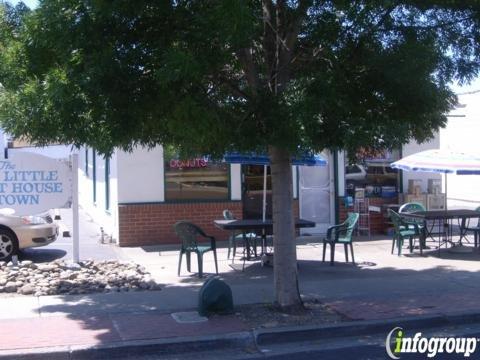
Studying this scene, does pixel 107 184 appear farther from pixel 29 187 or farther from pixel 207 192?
pixel 29 187

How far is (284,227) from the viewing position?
7.86m

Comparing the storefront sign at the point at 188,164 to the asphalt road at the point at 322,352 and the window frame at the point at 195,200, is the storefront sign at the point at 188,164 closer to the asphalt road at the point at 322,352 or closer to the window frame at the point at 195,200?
the window frame at the point at 195,200

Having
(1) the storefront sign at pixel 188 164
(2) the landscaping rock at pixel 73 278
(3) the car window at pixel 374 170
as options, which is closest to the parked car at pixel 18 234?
(2) the landscaping rock at pixel 73 278

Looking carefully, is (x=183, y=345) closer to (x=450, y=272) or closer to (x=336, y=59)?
(x=336, y=59)

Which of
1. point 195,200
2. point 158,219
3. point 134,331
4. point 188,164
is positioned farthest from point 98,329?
point 188,164

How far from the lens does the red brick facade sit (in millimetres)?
13867

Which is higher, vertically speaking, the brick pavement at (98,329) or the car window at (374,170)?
the car window at (374,170)

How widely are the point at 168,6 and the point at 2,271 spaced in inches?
226

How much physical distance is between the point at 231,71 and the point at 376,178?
8808mm

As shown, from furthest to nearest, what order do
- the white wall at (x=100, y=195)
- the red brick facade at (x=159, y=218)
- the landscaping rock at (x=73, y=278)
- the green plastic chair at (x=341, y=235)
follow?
the white wall at (x=100, y=195) < the red brick facade at (x=159, y=218) < the green plastic chair at (x=341, y=235) < the landscaping rock at (x=73, y=278)

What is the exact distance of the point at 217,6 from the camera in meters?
6.26

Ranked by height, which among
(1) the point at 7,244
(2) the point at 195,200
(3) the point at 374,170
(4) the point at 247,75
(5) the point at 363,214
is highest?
(4) the point at 247,75

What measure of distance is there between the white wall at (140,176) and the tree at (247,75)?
5.83 meters

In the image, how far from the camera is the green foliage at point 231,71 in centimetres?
667
